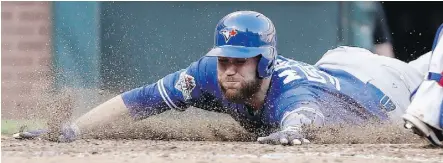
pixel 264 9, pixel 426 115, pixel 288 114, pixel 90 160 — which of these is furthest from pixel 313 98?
pixel 264 9

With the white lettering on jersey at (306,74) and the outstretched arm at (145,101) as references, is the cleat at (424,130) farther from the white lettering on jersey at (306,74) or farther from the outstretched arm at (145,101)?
the outstretched arm at (145,101)

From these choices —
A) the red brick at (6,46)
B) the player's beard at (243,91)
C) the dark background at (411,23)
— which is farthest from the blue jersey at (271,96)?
the red brick at (6,46)

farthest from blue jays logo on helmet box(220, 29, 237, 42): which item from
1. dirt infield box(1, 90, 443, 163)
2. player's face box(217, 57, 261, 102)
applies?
dirt infield box(1, 90, 443, 163)

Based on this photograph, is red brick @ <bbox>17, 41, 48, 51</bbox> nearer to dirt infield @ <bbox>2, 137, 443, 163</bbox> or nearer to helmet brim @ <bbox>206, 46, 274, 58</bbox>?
dirt infield @ <bbox>2, 137, 443, 163</bbox>

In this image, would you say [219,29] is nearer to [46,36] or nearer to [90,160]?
[90,160]

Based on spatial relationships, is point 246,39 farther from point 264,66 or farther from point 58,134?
point 58,134

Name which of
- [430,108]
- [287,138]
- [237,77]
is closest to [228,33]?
[237,77]

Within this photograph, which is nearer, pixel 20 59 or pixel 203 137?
pixel 203 137
